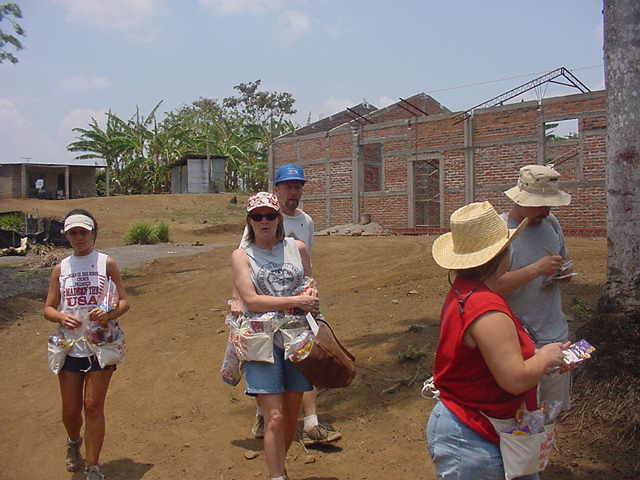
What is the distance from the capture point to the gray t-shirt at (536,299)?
334 centimetres

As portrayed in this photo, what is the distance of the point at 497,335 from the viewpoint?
203 cm

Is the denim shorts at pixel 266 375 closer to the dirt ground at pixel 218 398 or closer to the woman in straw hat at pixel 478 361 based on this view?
the dirt ground at pixel 218 398

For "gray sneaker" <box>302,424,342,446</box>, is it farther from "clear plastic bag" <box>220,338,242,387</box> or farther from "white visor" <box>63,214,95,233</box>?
"white visor" <box>63,214,95,233</box>

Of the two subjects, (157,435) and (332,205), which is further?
(332,205)

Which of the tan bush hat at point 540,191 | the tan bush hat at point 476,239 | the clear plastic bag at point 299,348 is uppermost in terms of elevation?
the tan bush hat at point 540,191

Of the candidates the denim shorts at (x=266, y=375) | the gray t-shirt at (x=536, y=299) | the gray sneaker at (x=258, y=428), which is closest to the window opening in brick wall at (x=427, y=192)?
the gray sneaker at (x=258, y=428)

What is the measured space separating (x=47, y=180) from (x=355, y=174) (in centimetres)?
2323

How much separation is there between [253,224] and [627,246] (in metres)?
2.73

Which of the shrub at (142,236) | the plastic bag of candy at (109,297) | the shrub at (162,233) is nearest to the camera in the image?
the plastic bag of candy at (109,297)

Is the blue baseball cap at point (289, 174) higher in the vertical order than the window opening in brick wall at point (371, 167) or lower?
lower

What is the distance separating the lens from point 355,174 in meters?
23.1

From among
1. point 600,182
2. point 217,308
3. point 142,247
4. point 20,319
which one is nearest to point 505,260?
point 217,308

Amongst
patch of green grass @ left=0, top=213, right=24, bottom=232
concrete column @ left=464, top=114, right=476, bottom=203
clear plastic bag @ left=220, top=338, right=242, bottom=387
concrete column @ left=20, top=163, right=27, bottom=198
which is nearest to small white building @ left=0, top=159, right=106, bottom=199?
concrete column @ left=20, top=163, right=27, bottom=198

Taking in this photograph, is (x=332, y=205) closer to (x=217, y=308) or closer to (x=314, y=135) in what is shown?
(x=314, y=135)
